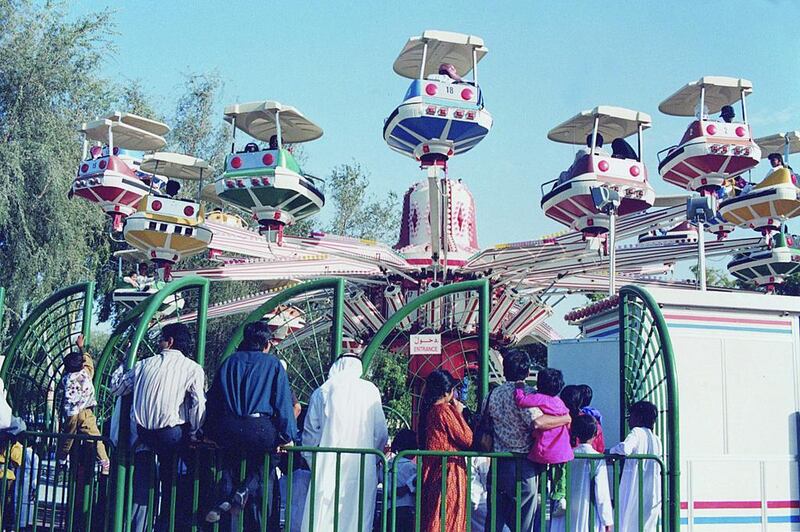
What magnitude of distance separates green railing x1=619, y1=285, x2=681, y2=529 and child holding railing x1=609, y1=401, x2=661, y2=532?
12 centimetres

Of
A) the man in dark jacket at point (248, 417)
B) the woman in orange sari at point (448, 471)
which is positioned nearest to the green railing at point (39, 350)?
the man in dark jacket at point (248, 417)

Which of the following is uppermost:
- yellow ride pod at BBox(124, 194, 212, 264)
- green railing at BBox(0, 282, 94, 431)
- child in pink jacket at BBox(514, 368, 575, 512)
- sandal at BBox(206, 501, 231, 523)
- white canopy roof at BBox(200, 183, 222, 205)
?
white canopy roof at BBox(200, 183, 222, 205)

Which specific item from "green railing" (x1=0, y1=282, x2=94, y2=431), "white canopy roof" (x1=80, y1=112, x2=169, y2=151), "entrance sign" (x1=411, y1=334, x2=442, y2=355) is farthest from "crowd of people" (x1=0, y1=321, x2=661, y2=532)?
"white canopy roof" (x1=80, y1=112, x2=169, y2=151)

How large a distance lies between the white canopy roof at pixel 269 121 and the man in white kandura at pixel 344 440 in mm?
7755

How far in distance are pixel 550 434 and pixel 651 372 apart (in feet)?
5.71

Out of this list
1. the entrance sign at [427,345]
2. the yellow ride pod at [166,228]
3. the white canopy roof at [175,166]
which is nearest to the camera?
the entrance sign at [427,345]

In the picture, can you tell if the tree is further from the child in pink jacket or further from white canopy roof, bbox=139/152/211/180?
the child in pink jacket

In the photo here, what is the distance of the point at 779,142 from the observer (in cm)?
1562

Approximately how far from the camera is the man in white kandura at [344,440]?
21.3ft

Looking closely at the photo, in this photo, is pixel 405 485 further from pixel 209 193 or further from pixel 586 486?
pixel 209 193

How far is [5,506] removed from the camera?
25.3 feet

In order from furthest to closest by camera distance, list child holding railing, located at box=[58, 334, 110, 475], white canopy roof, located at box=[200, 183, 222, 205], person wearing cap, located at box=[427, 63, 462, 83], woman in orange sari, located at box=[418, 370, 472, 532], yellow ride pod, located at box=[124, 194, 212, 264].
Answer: white canopy roof, located at box=[200, 183, 222, 205], yellow ride pod, located at box=[124, 194, 212, 264], person wearing cap, located at box=[427, 63, 462, 83], child holding railing, located at box=[58, 334, 110, 475], woman in orange sari, located at box=[418, 370, 472, 532]

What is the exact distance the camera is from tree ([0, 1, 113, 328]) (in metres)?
19.1

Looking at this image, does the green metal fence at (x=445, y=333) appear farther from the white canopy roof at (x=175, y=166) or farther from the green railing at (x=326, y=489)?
the white canopy roof at (x=175, y=166)
